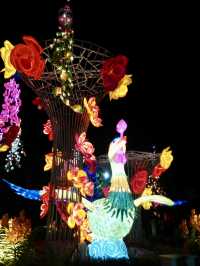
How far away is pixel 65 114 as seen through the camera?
13281 millimetres

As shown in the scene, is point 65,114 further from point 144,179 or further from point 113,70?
point 144,179

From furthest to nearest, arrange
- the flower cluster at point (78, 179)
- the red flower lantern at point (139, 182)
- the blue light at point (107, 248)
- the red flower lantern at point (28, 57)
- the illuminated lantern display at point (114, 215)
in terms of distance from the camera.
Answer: the flower cluster at point (78, 179)
the red flower lantern at point (139, 182)
the red flower lantern at point (28, 57)
the illuminated lantern display at point (114, 215)
the blue light at point (107, 248)

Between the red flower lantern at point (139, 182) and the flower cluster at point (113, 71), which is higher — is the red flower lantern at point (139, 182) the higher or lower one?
the lower one

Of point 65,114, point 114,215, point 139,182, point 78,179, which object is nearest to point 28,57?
point 65,114

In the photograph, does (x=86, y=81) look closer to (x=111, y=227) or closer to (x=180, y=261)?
(x=111, y=227)

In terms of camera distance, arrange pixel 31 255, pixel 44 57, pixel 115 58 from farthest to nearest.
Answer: pixel 44 57 < pixel 115 58 < pixel 31 255

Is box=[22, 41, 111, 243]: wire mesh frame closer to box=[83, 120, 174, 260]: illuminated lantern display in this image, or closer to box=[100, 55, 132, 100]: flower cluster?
box=[100, 55, 132, 100]: flower cluster

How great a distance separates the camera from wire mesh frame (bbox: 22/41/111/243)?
512 inches

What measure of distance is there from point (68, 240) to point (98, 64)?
4713mm

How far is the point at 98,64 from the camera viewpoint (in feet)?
44.4

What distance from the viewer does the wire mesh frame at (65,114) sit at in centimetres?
1299

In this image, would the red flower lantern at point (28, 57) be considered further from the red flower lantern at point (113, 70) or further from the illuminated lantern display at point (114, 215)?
the illuminated lantern display at point (114, 215)

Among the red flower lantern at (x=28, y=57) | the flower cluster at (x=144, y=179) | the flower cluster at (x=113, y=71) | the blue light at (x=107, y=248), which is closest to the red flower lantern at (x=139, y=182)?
the flower cluster at (x=144, y=179)

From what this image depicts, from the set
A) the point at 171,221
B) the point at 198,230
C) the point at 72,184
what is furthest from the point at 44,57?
the point at 171,221
